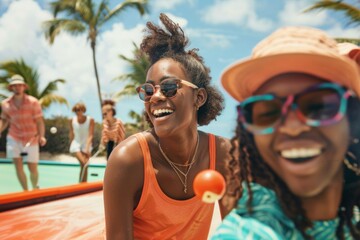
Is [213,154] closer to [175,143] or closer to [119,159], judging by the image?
[175,143]

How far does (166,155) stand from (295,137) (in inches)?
65.1

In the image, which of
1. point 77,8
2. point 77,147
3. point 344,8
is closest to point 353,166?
point 77,147

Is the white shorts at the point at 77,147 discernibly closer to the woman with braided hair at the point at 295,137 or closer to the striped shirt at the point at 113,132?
the striped shirt at the point at 113,132

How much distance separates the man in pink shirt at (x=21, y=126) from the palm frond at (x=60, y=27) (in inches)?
794

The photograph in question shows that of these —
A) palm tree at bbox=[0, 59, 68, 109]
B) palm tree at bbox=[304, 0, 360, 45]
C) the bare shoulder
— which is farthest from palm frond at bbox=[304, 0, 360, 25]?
palm tree at bbox=[0, 59, 68, 109]

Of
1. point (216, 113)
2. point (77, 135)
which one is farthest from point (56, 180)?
point (216, 113)

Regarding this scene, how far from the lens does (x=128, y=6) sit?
2698 cm

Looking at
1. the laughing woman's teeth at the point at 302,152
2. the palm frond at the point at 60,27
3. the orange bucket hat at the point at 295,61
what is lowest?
the laughing woman's teeth at the point at 302,152

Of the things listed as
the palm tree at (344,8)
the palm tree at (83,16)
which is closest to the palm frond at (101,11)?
the palm tree at (83,16)

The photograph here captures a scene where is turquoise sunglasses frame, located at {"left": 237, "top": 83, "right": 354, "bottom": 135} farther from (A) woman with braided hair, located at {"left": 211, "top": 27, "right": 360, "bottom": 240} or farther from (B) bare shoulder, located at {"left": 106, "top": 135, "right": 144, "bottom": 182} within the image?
(B) bare shoulder, located at {"left": 106, "top": 135, "right": 144, "bottom": 182}

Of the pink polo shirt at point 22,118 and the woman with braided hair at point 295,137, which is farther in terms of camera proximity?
the pink polo shirt at point 22,118

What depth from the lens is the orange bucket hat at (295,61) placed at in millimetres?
963

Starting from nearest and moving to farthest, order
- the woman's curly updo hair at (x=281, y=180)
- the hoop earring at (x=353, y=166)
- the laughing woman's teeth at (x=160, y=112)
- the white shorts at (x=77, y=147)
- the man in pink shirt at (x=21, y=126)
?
1. the woman's curly updo hair at (x=281, y=180)
2. the hoop earring at (x=353, y=166)
3. the laughing woman's teeth at (x=160, y=112)
4. the man in pink shirt at (x=21, y=126)
5. the white shorts at (x=77, y=147)

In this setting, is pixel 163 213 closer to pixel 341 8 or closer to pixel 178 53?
pixel 178 53
